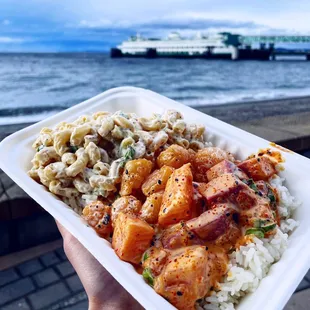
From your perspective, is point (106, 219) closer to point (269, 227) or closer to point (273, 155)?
point (269, 227)

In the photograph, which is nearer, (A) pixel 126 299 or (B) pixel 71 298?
(A) pixel 126 299

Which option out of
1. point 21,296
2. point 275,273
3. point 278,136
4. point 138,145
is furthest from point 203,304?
point 278,136

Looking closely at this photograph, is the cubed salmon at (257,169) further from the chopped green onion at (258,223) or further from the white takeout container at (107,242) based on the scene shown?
the chopped green onion at (258,223)

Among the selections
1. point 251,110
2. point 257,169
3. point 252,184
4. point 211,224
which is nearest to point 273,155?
point 257,169

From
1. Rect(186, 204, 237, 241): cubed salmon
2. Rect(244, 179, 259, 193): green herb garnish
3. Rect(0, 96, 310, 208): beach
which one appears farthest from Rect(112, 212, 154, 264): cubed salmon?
Rect(0, 96, 310, 208): beach

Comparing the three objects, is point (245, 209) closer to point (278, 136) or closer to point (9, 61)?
point (278, 136)

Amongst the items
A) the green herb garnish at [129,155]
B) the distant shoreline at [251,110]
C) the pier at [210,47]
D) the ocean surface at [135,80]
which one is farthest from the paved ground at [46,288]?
the pier at [210,47]
